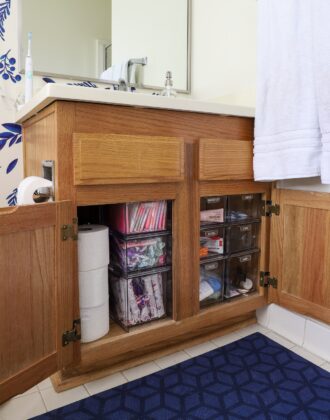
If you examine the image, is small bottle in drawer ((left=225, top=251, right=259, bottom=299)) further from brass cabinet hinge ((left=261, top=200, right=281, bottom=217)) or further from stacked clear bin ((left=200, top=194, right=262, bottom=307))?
brass cabinet hinge ((left=261, top=200, right=281, bottom=217))

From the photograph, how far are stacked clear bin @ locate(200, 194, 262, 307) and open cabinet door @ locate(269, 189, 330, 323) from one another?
0.08 meters

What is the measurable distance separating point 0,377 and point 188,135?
2.63 ft

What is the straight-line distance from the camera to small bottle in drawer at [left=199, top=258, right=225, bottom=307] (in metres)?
1.24

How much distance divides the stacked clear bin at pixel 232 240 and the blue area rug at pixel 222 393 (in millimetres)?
240

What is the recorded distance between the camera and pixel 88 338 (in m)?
0.99

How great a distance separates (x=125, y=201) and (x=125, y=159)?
0.39ft

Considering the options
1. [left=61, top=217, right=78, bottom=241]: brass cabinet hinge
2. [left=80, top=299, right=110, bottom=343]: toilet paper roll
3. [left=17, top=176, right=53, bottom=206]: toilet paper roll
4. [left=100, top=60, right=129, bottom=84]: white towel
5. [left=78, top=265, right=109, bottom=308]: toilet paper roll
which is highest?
[left=100, top=60, right=129, bottom=84]: white towel

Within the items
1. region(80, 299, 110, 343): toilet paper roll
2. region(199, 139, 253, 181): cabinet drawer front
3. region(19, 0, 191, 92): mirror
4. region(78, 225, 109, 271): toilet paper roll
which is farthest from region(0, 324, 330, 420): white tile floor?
region(19, 0, 191, 92): mirror

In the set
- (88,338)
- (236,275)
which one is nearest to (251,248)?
(236,275)

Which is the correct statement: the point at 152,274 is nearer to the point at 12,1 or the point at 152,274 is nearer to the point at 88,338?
the point at 88,338

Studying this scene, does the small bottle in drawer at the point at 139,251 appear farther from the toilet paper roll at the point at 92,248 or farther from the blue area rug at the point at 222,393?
the blue area rug at the point at 222,393

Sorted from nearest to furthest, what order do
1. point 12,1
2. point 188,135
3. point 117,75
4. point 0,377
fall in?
point 0,377 → point 188,135 → point 12,1 → point 117,75

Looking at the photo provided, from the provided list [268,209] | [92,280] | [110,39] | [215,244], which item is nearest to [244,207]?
[268,209]

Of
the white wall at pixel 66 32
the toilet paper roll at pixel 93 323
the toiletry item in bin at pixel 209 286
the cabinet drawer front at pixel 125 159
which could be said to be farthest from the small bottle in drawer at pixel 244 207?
the white wall at pixel 66 32
